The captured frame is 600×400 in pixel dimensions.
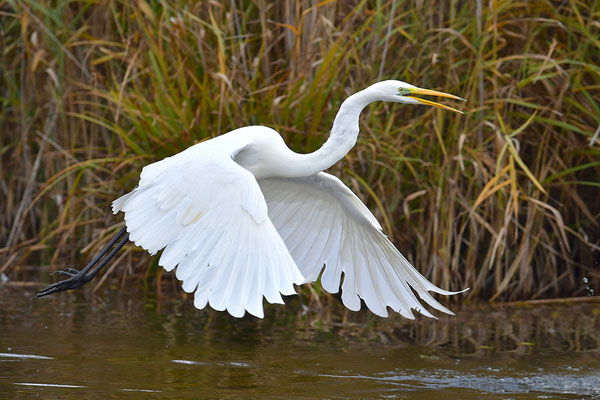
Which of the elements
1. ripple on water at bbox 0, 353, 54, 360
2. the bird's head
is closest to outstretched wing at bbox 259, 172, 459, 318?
the bird's head

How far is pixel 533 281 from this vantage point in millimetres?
5668

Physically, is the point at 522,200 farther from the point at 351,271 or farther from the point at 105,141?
the point at 105,141

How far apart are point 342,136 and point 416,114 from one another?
1698 millimetres

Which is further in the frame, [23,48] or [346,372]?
[23,48]

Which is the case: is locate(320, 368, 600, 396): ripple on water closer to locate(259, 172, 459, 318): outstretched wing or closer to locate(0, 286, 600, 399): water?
locate(0, 286, 600, 399): water

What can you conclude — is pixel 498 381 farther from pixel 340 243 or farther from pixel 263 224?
pixel 263 224

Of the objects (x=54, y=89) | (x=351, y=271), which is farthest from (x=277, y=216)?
(x=54, y=89)

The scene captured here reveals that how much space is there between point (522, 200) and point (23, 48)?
324 cm

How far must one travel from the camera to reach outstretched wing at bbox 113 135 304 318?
329 centimetres

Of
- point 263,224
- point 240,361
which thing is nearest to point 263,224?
point 263,224

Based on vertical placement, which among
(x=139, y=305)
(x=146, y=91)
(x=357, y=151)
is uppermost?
(x=146, y=91)

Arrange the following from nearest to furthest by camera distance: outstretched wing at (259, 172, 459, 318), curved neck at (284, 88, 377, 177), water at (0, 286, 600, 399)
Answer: water at (0, 286, 600, 399) → curved neck at (284, 88, 377, 177) → outstretched wing at (259, 172, 459, 318)

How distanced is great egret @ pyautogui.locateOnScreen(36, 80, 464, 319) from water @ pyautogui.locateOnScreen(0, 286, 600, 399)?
312 millimetres

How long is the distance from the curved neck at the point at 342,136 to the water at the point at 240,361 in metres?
0.87
